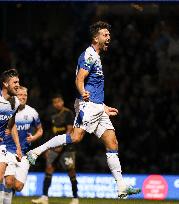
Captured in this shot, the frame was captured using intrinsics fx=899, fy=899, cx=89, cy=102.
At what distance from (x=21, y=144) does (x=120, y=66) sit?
9.38m

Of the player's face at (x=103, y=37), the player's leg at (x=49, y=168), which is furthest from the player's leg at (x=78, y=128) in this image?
the player's leg at (x=49, y=168)

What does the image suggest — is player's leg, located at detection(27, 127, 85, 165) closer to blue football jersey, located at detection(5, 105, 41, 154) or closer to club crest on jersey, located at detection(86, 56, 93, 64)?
club crest on jersey, located at detection(86, 56, 93, 64)

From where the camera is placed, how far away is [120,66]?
2348 cm

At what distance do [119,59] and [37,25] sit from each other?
12.3ft

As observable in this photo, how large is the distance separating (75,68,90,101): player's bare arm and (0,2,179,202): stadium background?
7447mm

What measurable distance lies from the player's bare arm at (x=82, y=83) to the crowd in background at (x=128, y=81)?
8120mm

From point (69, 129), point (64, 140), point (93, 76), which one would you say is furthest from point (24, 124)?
point (93, 76)

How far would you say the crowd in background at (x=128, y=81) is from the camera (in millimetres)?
21125

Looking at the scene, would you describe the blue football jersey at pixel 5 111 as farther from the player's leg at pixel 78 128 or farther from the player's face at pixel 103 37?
the player's face at pixel 103 37

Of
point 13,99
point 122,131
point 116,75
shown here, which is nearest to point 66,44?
point 116,75

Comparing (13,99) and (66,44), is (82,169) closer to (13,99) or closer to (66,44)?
(66,44)

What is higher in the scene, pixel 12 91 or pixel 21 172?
pixel 12 91

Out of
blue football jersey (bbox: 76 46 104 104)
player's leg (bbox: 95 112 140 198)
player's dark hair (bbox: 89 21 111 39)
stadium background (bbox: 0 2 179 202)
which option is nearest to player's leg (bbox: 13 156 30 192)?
player's leg (bbox: 95 112 140 198)

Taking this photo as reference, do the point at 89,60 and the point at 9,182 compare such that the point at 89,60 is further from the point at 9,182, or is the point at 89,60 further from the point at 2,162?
the point at 9,182
